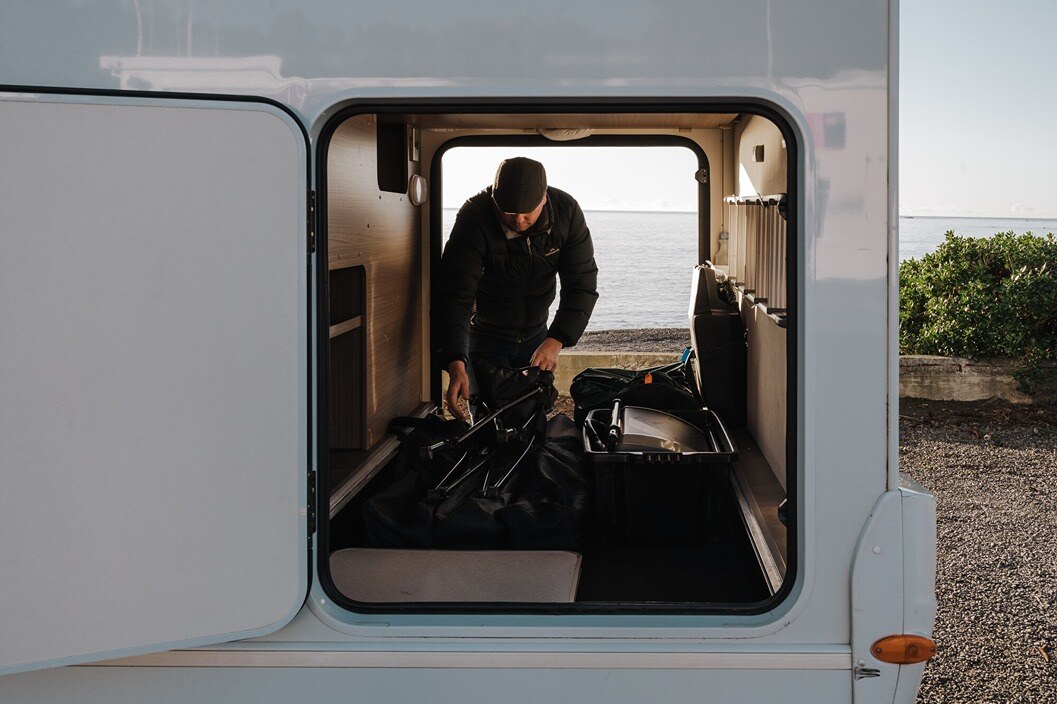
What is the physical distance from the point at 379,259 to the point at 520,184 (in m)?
0.69

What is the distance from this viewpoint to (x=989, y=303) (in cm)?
816

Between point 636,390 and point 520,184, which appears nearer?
point 520,184

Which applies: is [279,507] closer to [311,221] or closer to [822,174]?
[311,221]

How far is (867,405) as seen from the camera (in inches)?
75.1

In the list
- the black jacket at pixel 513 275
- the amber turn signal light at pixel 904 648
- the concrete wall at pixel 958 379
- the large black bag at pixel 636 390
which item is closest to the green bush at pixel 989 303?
the concrete wall at pixel 958 379

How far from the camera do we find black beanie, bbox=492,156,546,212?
386 centimetres

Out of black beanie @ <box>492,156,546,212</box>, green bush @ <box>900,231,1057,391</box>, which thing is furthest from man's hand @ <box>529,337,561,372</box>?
green bush @ <box>900,231,1057,391</box>

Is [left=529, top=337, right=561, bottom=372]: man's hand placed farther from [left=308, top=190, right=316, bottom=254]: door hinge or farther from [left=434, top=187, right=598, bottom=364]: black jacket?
[left=308, top=190, right=316, bottom=254]: door hinge

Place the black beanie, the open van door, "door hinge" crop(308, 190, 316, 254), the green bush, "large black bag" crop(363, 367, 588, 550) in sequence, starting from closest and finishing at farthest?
the open van door, "door hinge" crop(308, 190, 316, 254), "large black bag" crop(363, 367, 588, 550), the black beanie, the green bush

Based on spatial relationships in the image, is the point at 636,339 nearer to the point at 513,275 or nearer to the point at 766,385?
the point at 513,275

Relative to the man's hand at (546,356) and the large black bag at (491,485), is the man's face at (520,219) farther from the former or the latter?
the large black bag at (491,485)

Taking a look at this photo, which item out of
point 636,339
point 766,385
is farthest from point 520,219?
point 636,339

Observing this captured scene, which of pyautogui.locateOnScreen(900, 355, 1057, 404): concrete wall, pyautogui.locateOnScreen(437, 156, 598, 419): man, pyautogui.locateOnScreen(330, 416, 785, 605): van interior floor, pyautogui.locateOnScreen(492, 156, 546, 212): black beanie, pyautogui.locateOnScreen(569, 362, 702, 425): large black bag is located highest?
pyautogui.locateOnScreen(492, 156, 546, 212): black beanie

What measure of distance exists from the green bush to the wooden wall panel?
5.31 meters
